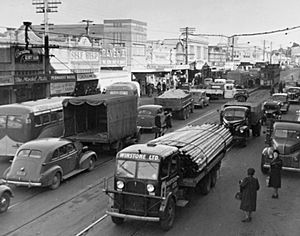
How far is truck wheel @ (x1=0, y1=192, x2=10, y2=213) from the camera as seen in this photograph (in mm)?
12648

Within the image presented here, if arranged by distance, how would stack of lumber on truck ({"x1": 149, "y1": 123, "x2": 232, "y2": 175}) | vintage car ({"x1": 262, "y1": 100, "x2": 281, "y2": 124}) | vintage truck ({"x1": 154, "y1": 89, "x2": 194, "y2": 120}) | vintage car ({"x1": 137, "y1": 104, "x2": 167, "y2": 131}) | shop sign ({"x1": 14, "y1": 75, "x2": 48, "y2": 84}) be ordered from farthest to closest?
vintage truck ({"x1": 154, "y1": 89, "x2": 194, "y2": 120})
shop sign ({"x1": 14, "y1": 75, "x2": 48, "y2": 84})
vintage car ({"x1": 262, "y1": 100, "x2": 281, "y2": 124})
vintage car ({"x1": 137, "y1": 104, "x2": 167, "y2": 131})
stack of lumber on truck ({"x1": 149, "y1": 123, "x2": 232, "y2": 175})

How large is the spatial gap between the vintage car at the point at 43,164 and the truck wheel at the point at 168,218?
5.05 meters

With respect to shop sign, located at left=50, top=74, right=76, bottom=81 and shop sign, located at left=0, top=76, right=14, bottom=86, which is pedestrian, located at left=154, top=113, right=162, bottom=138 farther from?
shop sign, located at left=50, top=74, right=76, bottom=81

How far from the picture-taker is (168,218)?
11.2 meters

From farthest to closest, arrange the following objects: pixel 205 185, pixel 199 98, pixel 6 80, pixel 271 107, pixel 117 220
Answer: pixel 199 98
pixel 271 107
pixel 6 80
pixel 205 185
pixel 117 220

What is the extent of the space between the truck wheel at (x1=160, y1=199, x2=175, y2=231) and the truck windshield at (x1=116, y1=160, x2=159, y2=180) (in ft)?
2.82

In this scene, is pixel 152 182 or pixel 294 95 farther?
pixel 294 95

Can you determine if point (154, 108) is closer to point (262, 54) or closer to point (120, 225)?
point (120, 225)

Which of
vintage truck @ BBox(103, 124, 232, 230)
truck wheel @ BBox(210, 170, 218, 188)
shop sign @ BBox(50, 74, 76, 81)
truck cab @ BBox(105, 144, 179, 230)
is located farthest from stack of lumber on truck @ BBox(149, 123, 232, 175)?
shop sign @ BBox(50, 74, 76, 81)

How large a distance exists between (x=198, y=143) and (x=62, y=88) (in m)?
26.3

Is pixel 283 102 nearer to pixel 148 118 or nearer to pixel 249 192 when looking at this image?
pixel 148 118

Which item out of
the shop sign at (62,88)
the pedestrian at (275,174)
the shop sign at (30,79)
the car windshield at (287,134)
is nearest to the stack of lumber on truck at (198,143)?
the pedestrian at (275,174)

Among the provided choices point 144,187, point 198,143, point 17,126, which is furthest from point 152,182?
point 17,126

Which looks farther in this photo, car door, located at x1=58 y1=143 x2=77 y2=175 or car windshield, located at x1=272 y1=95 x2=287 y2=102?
car windshield, located at x1=272 y1=95 x2=287 y2=102
